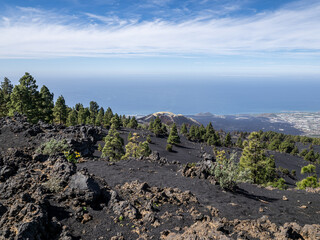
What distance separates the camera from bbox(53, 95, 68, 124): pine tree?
5153 cm

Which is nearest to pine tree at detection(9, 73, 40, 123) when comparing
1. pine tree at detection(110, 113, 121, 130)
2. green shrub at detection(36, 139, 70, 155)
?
pine tree at detection(110, 113, 121, 130)

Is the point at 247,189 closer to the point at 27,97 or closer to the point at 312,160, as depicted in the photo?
the point at 27,97

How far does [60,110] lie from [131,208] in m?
51.4

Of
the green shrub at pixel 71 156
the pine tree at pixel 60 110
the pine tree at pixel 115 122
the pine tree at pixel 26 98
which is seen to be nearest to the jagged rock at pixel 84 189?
the green shrub at pixel 71 156

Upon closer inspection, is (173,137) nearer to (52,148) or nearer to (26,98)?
(26,98)

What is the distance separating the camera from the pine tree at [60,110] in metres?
51.5

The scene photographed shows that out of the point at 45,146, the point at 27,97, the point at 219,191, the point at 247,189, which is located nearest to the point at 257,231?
the point at 219,191

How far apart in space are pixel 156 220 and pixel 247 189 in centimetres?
924

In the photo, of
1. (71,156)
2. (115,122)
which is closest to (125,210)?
(71,156)

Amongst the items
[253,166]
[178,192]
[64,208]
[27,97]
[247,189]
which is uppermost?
[27,97]

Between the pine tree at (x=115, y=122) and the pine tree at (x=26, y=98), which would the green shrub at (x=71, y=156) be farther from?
the pine tree at (x=115, y=122)

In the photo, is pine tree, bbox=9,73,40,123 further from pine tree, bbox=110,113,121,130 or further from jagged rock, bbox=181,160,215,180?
jagged rock, bbox=181,160,215,180

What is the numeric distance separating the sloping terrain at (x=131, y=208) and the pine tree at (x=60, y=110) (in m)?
42.1

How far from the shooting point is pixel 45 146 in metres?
16.4
